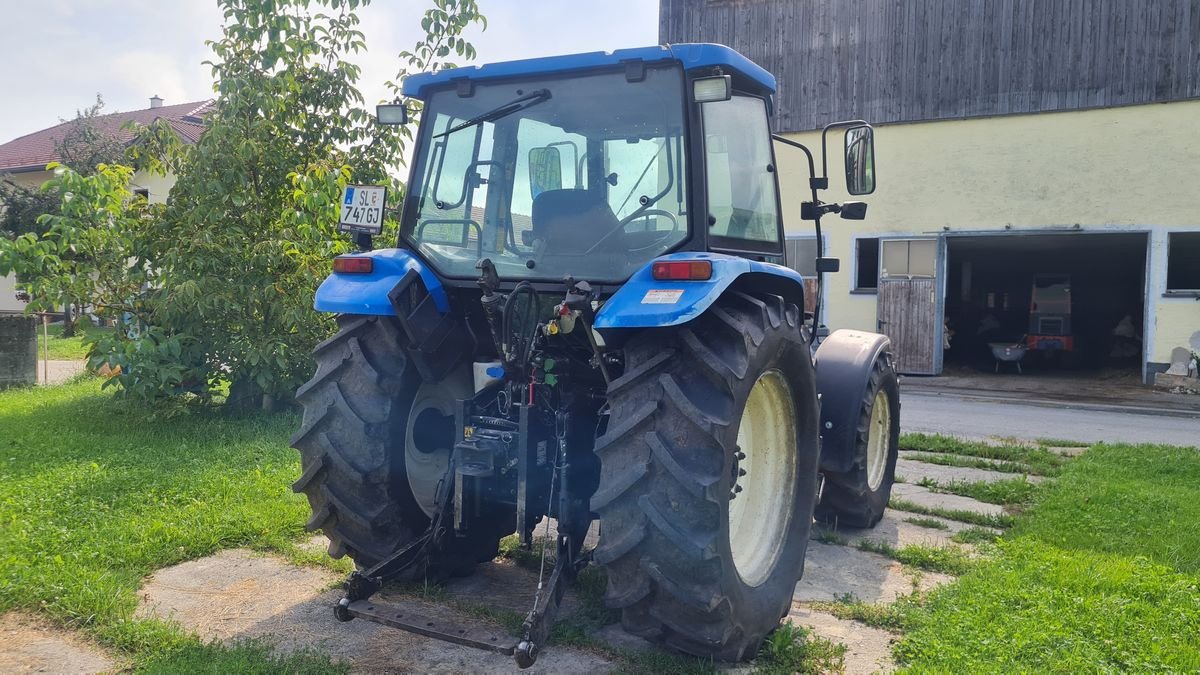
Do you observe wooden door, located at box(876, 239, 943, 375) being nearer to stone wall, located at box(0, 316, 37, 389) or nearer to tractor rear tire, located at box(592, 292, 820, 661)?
stone wall, located at box(0, 316, 37, 389)

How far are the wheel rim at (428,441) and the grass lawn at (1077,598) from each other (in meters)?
2.08

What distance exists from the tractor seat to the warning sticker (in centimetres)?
54

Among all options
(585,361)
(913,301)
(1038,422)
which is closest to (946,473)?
(1038,422)

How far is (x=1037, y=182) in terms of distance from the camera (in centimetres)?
1468

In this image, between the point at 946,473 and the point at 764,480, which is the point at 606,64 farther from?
the point at 946,473

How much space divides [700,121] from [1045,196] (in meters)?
13.2

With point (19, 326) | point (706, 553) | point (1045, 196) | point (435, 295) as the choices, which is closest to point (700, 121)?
point (435, 295)

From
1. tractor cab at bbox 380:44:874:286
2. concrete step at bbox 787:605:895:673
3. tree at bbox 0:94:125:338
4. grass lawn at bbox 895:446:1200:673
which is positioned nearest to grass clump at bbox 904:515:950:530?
grass lawn at bbox 895:446:1200:673

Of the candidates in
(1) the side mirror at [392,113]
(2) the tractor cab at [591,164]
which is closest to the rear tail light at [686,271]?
(2) the tractor cab at [591,164]

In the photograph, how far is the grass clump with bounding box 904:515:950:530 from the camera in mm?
5379

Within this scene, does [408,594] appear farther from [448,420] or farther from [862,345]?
[862,345]

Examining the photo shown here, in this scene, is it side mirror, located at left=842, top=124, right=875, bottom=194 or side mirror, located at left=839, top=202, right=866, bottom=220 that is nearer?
side mirror, located at left=842, top=124, right=875, bottom=194

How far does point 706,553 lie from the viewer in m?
2.93

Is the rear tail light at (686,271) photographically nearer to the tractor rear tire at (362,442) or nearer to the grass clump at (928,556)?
the tractor rear tire at (362,442)
